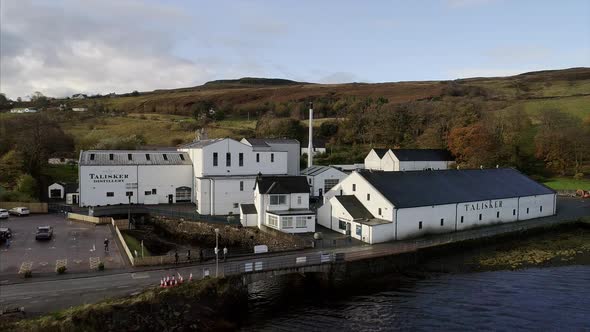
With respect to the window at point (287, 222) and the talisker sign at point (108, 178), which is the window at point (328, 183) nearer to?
the window at point (287, 222)

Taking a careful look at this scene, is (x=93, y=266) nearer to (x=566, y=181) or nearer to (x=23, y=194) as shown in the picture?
(x=23, y=194)

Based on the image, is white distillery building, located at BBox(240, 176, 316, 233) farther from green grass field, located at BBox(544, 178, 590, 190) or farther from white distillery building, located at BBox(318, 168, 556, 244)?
green grass field, located at BBox(544, 178, 590, 190)

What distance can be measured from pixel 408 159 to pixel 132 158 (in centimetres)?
4029

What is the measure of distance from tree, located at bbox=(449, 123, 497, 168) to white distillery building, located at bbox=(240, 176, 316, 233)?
37542 millimetres

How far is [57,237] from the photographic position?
114 feet

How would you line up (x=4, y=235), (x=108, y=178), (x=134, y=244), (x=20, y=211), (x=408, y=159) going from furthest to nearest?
(x=408, y=159)
(x=108, y=178)
(x=20, y=211)
(x=134, y=244)
(x=4, y=235)

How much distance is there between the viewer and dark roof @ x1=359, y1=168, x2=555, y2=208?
37.4 m

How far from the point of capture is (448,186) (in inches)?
1629

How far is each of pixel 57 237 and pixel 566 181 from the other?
216 feet

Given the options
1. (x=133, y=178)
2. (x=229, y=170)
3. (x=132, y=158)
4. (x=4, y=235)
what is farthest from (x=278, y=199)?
(x=4, y=235)

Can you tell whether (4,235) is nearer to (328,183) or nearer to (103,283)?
(103,283)

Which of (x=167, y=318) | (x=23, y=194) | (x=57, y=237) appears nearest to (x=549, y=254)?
(x=167, y=318)

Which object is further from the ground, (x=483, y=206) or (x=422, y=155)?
(x=422, y=155)

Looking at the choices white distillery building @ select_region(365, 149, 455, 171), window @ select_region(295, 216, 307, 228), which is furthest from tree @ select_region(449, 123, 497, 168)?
window @ select_region(295, 216, 307, 228)
